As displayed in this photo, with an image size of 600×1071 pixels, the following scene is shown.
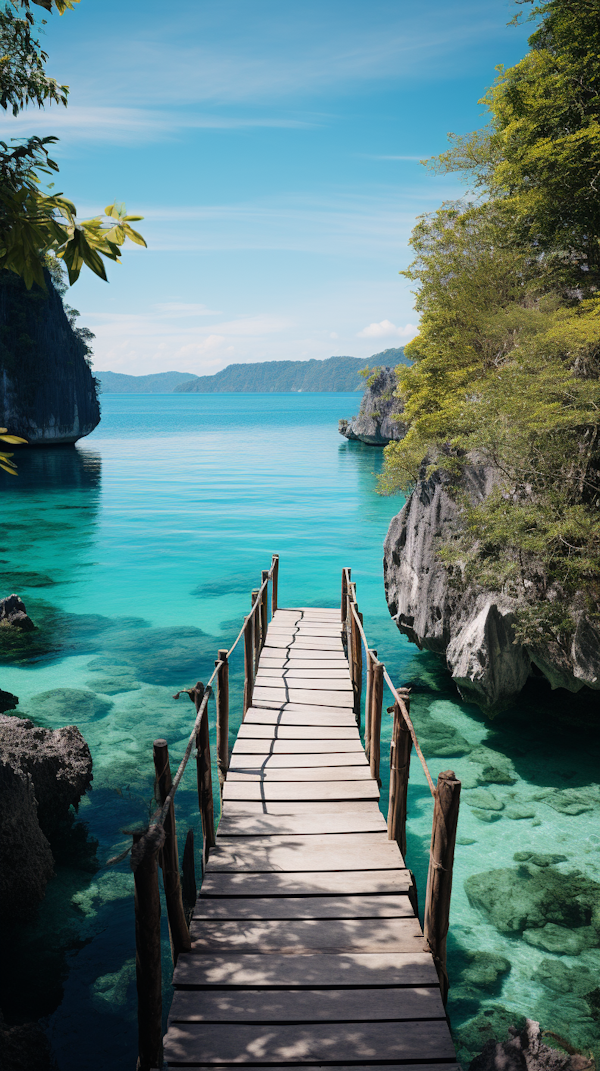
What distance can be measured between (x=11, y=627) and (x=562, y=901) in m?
14.4

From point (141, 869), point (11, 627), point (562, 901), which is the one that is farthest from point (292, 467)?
point (141, 869)

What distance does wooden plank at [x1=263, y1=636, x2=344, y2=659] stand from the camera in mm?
11688

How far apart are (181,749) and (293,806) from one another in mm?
5709

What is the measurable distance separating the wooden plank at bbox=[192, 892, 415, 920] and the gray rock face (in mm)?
14053

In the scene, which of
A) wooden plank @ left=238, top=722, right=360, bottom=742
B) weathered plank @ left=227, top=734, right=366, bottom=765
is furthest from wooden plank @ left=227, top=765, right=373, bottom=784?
wooden plank @ left=238, top=722, right=360, bottom=742

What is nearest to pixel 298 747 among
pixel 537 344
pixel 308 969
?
pixel 308 969

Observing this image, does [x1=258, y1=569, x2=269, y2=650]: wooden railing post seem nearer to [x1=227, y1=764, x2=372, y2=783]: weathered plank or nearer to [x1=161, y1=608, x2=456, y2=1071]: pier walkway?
[x1=161, y1=608, x2=456, y2=1071]: pier walkway

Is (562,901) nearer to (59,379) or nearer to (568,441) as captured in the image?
(568,441)

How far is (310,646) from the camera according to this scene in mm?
12055

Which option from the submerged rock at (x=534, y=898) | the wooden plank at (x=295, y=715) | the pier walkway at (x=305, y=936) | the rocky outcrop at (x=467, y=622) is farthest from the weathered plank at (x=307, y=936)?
the rocky outcrop at (x=467, y=622)

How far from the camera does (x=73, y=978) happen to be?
682cm

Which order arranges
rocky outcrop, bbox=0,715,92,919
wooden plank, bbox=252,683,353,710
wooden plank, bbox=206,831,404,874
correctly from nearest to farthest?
wooden plank, bbox=206,831,404,874, rocky outcrop, bbox=0,715,92,919, wooden plank, bbox=252,683,353,710

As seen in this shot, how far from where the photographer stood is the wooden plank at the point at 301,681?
392 inches

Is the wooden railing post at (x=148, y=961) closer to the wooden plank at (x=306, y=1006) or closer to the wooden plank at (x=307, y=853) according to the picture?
the wooden plank at (x=306, y=1006)
